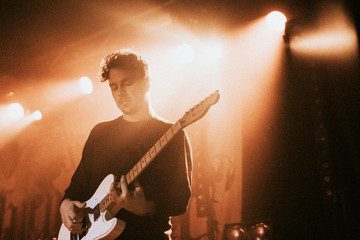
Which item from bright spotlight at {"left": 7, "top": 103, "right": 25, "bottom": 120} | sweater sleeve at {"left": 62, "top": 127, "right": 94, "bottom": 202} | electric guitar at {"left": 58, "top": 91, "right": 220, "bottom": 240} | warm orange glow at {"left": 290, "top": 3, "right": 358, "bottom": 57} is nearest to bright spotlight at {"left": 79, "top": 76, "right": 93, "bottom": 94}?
bright spotlight at {"left": 7, "top": 103, "right": 25, "bottom": 120}

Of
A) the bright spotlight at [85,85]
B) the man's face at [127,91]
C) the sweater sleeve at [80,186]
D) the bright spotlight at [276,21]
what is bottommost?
the sweater sleeve at [80,186]

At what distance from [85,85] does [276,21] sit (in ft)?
9.96

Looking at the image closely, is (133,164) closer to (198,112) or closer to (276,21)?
(198,112)

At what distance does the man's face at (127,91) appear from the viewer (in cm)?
215

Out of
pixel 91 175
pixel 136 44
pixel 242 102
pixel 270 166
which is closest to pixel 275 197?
pixel 270 166

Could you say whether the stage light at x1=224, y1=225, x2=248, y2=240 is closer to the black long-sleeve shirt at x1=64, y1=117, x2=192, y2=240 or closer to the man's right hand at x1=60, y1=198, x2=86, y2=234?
the black long-sleeve shirt at x1=64, y1=117, x2=192, y2=240

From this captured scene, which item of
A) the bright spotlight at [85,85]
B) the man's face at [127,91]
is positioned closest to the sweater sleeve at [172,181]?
the man's face at [127,91]

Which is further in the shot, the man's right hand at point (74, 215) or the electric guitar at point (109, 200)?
the man's right hand at point (74, 215)

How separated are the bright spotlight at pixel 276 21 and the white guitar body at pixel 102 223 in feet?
8.98

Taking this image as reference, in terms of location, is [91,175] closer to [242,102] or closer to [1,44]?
[242,102]

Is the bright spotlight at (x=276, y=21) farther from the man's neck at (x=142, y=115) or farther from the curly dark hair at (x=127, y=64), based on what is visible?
the man's neck at (x=142, y=115)

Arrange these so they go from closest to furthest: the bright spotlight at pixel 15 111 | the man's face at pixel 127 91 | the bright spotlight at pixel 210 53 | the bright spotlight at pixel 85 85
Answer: the man's face at pixel 127 91 → the bright spotlight at pixel 210 53 → the bright spotlight at pixel 85 85 → the bright spotlight at pixel 15 111

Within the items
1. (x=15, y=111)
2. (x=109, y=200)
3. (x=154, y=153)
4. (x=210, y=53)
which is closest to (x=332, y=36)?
(x=154, y=153)

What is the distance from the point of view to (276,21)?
11.5ft
